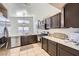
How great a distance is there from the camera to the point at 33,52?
210cm

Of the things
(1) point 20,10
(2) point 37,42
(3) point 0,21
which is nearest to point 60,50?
(2) point 37,42

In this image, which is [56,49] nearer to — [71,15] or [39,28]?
[39,28]

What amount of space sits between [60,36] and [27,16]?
2.21 feet

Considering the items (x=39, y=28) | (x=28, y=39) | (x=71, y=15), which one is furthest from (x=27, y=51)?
(x=71, y=15)

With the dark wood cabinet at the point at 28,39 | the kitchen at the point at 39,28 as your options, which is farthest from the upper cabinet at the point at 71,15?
the dark wood cabinet at the point at 28,39

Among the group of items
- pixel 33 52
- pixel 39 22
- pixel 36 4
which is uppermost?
pixel 36 4

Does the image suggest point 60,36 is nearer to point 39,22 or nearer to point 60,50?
point 60,50

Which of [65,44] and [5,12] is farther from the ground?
[5,12]

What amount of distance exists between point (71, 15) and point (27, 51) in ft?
3.15

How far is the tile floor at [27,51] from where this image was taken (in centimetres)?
206

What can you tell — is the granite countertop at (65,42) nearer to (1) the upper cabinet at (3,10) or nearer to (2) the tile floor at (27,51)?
(2) the tile floor at (27,51)

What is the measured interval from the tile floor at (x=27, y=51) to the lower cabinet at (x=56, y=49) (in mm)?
98

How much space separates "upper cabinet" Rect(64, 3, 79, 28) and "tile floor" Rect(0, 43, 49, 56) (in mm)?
632

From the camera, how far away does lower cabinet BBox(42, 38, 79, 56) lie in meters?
1.83
